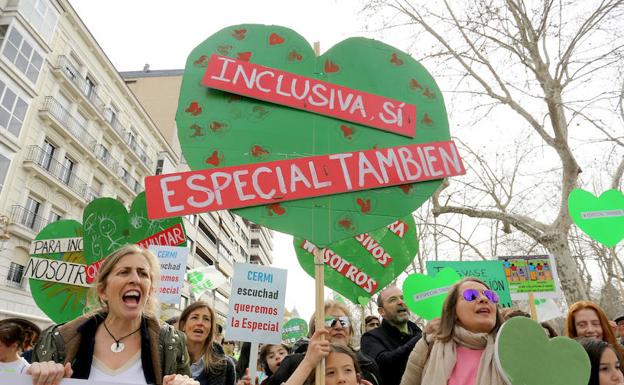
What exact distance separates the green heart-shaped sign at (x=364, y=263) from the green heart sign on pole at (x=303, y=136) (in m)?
1.95

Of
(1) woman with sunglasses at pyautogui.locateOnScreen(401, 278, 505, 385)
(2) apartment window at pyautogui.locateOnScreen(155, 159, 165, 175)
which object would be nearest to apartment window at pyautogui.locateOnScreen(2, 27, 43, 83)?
(2) apartment window at pyautogui.locateOnScreen(155, 159, 165, 175)

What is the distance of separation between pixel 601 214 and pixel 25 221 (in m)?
19.5

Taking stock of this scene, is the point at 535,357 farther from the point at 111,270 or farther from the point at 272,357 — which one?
the point at 272,357

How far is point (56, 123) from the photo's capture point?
19453 millimetres

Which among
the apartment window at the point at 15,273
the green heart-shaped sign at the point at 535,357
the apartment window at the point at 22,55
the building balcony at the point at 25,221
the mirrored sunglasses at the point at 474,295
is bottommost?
the green heart-shaped sign at the point at 535,357

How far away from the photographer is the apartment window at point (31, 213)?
17781mm

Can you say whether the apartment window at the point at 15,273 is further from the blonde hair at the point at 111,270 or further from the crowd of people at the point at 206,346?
the blonde hair at the point at 111,270

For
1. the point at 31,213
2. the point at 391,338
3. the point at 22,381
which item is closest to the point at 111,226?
the point at 391,338

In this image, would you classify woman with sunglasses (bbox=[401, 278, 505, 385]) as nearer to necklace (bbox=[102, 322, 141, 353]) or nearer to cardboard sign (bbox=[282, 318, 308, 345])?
necklace (bbox=[102, 322, 141, 353])

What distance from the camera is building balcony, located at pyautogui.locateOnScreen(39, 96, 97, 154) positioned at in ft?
62.9

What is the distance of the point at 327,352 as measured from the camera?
184 centimetres

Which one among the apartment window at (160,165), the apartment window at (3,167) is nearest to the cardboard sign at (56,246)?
the apartment window at (3,167)

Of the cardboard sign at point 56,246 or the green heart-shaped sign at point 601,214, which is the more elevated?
the green heart-shaped sign at point 601,214

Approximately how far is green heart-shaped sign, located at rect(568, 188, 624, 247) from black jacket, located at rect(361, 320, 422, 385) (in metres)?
2.47
